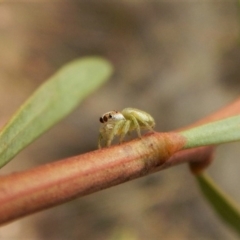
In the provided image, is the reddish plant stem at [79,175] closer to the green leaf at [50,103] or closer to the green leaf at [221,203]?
the green leaf at [50,103]

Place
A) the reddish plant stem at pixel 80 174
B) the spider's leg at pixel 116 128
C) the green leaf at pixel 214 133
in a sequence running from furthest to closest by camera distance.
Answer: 1. the spider's leg at pixel 116 128
2. the green leaf at pixel 214 133
3. the reddish plant stem at pixel 80 174

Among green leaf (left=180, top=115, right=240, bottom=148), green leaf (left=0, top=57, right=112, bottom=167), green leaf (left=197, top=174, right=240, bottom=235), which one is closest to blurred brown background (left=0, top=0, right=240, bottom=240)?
green leaf (left=197, top=174, right=240, bottom=235)

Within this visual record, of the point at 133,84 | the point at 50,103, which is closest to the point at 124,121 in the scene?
the point at 50,103

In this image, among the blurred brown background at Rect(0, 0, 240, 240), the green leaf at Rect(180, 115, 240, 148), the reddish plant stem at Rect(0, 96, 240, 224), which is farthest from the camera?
the blurred brown background at Rect(0, 0, 240, 240)

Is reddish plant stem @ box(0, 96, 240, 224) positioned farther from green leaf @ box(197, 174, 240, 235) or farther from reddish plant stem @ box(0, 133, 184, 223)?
green leaf @ box(197, 174, 240, 235)

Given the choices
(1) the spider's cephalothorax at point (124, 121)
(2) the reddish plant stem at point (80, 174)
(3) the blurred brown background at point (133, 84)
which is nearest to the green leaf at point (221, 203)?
(1) the spider's cephalothorax at point (124, 121)
